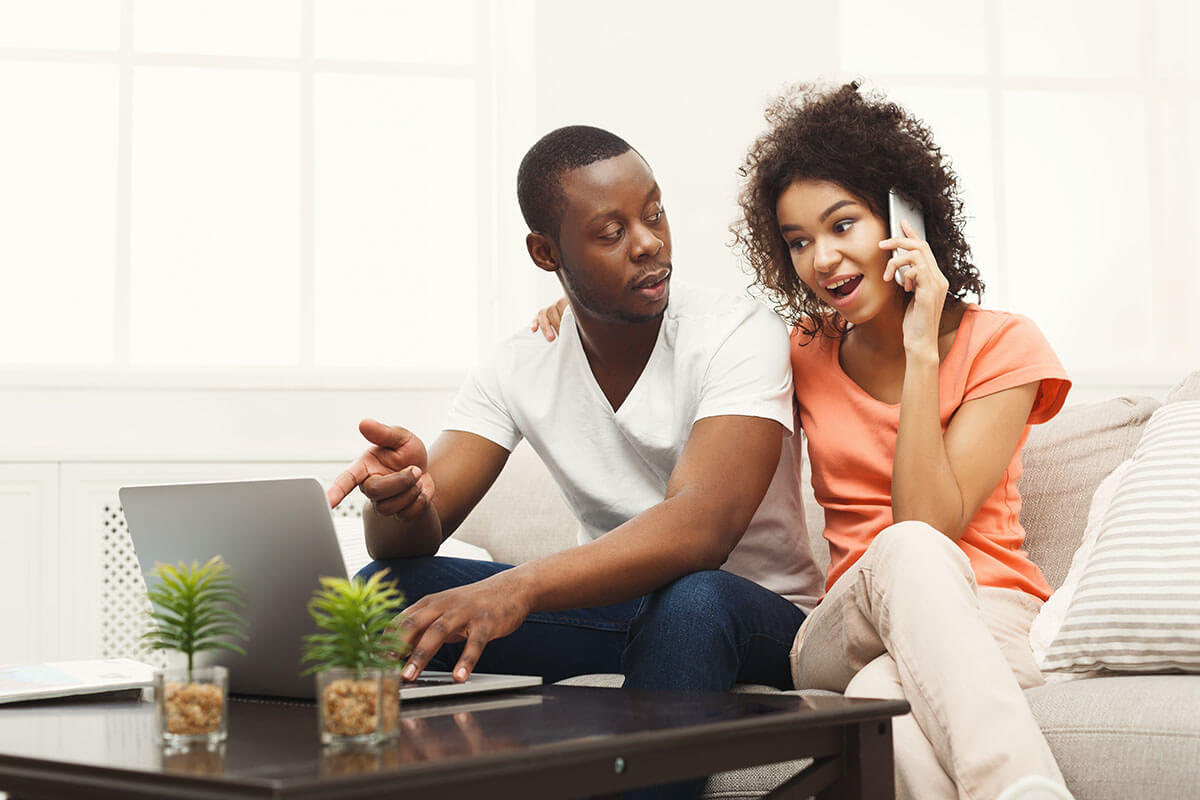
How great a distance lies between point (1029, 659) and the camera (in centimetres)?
149

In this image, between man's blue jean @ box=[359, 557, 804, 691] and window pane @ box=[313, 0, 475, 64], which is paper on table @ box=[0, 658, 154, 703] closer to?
man's blue jean @ box=[359, 557, 804, 691]

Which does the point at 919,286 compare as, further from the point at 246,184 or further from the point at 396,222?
the point at 246,184

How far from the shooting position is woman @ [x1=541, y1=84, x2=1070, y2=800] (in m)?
1.49

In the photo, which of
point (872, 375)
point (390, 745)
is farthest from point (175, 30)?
point (390, 745)

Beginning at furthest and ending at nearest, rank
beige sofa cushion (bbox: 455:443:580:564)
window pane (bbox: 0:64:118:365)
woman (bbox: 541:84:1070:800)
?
window pane (bbox: 0:64:118:365) < beige sofa cushion (bbox: 455:443:580:564) < woman (bbox: 541:84:1070:800)

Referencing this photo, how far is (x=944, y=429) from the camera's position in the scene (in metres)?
1.69

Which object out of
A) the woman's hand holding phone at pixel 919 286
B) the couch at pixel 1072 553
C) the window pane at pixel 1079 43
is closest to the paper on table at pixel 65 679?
the couch at pixel 1072 553

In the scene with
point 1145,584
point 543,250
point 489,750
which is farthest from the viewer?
point 543,250

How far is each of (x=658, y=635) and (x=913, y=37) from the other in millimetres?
2353

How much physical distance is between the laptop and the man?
232 millimetres

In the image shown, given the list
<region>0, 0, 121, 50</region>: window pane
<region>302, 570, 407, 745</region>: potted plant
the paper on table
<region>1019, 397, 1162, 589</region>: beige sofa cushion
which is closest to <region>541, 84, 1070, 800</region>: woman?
<region>1019, 397, 1162, 589</region>: beige sofa cushion

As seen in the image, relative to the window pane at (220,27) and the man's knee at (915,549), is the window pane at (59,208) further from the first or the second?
the man's knee at (915,549)

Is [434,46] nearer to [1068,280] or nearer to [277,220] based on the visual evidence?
[277,220]

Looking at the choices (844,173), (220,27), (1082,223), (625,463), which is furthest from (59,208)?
(1082,223)
